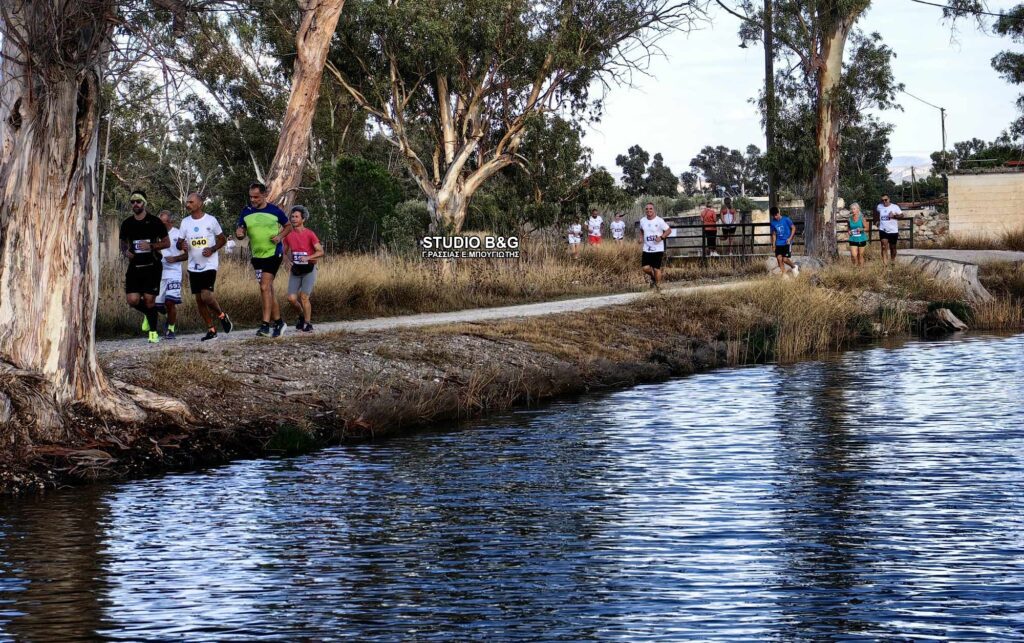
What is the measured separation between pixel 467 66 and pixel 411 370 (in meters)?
23.6

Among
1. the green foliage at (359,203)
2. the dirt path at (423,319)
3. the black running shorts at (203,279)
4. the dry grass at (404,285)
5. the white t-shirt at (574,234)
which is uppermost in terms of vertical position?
the green foliage at (359,203)

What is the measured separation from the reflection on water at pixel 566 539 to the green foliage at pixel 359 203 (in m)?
21.2

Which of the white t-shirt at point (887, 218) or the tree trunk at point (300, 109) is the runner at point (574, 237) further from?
the tree trunk at point (300, 109)

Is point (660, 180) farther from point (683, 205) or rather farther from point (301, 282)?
point (301, 282)

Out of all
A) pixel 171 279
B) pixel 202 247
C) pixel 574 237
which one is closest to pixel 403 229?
pixel 574 237

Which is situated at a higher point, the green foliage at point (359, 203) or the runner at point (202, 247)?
the green foliage at point (359, 203)

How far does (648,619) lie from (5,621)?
11.2ft

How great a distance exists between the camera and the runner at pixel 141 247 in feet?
53.5

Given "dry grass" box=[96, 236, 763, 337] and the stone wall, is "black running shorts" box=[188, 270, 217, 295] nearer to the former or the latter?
"dry grass" box=[96, 236, 763, 337]

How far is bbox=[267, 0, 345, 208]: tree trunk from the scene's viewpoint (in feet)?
78.4

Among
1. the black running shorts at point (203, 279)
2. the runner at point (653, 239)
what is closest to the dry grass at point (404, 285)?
the runner at point (653, 239)

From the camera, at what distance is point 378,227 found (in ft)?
117

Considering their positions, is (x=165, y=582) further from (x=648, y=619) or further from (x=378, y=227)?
(x=378, y=227)

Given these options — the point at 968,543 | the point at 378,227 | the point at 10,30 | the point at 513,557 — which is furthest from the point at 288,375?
the point at 378,227
